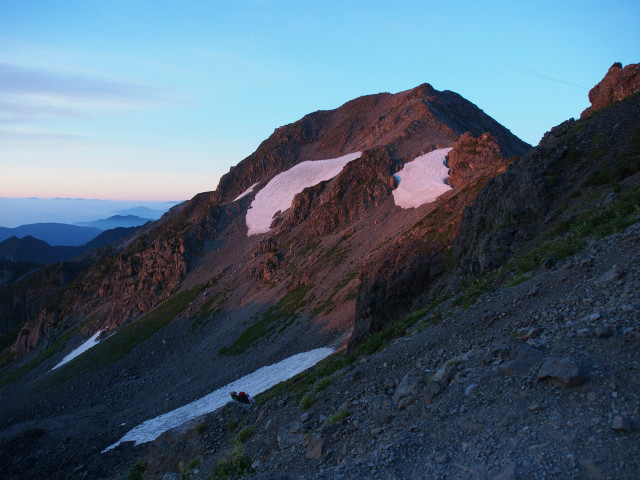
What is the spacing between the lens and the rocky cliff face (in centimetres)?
3341

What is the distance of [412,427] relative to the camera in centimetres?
1036

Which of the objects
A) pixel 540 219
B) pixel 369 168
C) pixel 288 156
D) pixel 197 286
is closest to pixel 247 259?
pixel 197 286

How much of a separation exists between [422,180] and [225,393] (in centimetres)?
3432

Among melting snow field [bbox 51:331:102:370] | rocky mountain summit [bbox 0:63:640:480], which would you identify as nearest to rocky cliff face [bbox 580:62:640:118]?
rocky mountain summit [bbox 0:63:640:480]

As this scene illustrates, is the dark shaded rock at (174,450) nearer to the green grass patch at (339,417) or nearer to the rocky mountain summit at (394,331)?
the rocky mountain summit at (394,331)

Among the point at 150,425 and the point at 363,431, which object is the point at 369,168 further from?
the point at 363,431

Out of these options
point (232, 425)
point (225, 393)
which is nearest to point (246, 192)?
point (225, 393)

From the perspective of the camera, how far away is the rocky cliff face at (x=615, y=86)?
33406 millimetres

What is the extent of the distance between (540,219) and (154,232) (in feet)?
295

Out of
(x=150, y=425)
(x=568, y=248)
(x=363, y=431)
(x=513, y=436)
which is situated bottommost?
(x=150, y=425)

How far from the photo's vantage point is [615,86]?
34.8 meters

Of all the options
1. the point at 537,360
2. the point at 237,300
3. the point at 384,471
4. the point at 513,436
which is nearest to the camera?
the point at 513,436

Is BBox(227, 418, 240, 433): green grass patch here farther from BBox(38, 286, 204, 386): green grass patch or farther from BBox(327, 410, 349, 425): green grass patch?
BBox(38, 286, 204, 386): green grass patch

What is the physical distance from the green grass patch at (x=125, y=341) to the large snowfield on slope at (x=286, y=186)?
15313mm
